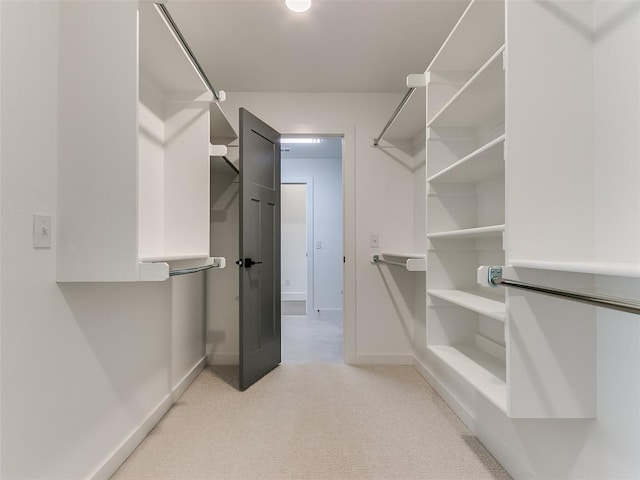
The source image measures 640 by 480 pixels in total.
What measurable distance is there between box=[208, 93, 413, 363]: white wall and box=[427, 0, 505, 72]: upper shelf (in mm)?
1215

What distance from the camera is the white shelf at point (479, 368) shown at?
1.21m

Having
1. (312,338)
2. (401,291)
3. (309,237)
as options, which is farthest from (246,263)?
(309,237)

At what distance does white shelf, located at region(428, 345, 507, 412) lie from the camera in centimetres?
121

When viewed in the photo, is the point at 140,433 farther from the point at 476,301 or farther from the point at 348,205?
the point at 348,205

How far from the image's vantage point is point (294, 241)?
6.21 m

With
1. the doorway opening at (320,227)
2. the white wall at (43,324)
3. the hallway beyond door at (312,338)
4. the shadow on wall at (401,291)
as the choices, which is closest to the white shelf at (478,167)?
the shadow on wall at (401,291)

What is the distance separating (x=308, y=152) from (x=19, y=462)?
14.3 ft

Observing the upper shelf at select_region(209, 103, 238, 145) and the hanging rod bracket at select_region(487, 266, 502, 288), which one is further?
the upper shelf at select_region(209, 103, 238, 145)

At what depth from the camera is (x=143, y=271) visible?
4.14 feet

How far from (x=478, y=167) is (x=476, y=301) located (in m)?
0.62

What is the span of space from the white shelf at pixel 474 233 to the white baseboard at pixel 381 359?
5.11ft

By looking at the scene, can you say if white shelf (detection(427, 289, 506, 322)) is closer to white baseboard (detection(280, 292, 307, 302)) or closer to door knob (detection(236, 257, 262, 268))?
door knob (detection(236, 257, 262, 268))

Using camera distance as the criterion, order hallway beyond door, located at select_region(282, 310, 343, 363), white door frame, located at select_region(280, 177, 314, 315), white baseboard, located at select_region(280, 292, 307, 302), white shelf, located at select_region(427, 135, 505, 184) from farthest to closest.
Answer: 1. white baseboard, located at select_region(280, 292, 307, 302)
2. white door frame, located at select_region(280, 177, 314, 315)
3. hallway beyond door, located at select_region(282, 310, 343, 363)
4. white shelf, located at select_region(427, 135, 505, 184)

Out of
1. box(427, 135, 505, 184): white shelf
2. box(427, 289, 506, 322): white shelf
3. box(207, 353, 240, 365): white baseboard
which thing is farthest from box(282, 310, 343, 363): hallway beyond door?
box(427, 135, 505, 184): white shelf
